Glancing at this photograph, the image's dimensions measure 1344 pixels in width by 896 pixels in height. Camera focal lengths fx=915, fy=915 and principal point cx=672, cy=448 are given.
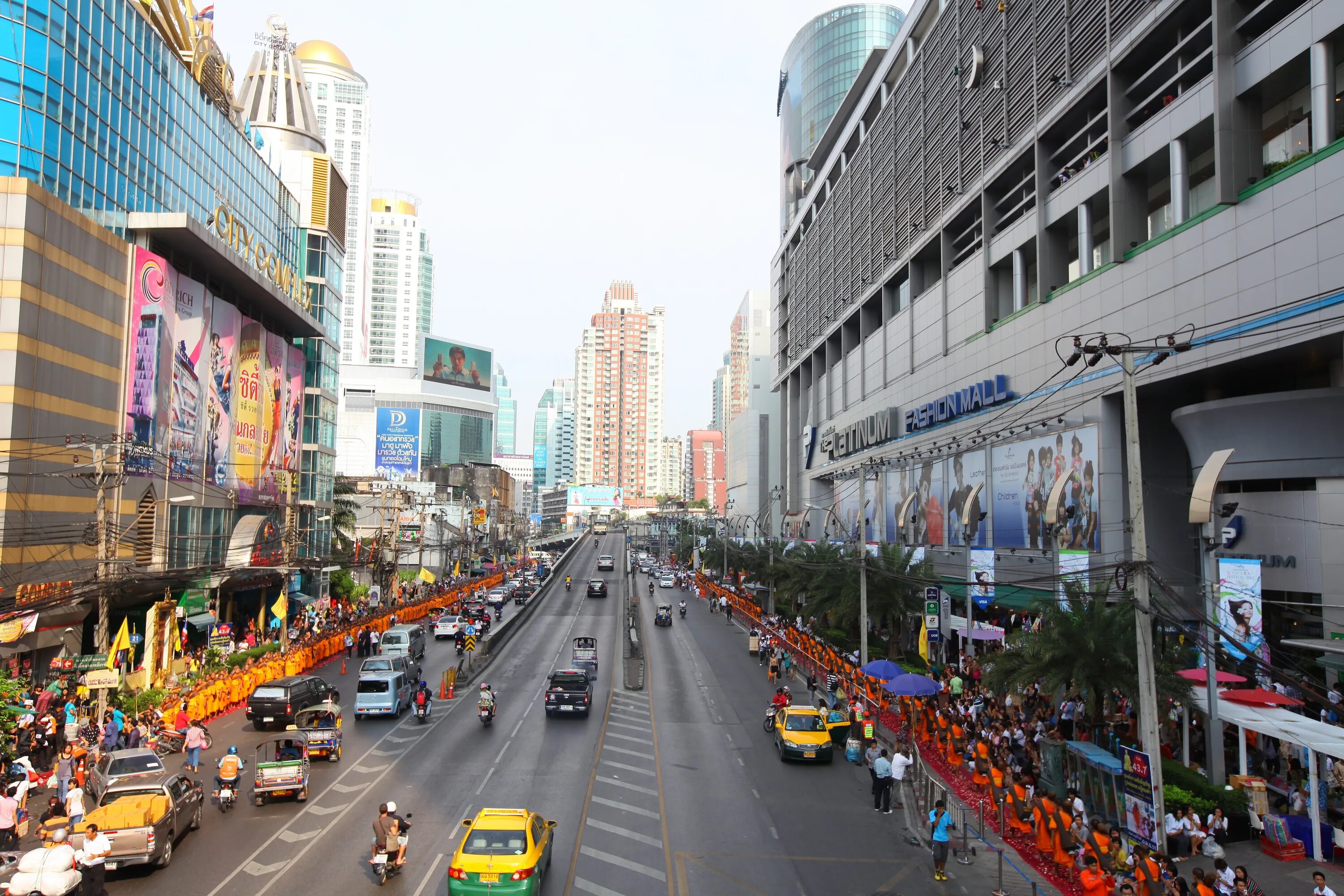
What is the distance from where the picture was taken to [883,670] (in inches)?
1150

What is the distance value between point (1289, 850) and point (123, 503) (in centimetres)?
4308

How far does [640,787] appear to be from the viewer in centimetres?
2242

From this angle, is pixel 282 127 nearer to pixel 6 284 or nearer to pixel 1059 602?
pixel 6 284

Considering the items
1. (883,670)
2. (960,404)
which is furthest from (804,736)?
(960,404)

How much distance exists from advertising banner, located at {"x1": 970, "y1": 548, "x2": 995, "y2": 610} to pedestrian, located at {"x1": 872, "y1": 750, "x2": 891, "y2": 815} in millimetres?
15061

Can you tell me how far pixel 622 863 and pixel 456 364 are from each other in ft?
594

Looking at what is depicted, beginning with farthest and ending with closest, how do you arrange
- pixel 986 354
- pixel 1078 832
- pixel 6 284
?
pixel 986 354, pixel 6 284, pixel 1078 832

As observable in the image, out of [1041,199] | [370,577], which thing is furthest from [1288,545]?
[370,577]

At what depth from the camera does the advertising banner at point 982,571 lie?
34.8 meters

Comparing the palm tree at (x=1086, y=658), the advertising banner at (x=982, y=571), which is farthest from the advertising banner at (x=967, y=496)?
the palm tree at (x=1086, y=658)

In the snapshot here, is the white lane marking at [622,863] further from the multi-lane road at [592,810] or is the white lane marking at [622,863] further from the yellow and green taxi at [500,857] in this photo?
the yellow and green taxi at [500,857]

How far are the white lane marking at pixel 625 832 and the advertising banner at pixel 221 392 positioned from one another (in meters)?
38.5

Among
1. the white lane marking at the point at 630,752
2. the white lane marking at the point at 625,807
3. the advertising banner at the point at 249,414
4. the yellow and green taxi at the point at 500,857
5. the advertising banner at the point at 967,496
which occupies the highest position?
the advertising banner at the point at 249,414

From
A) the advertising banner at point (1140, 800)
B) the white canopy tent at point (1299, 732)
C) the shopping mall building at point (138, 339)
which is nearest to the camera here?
the advertising banner at point (1140, 800)
